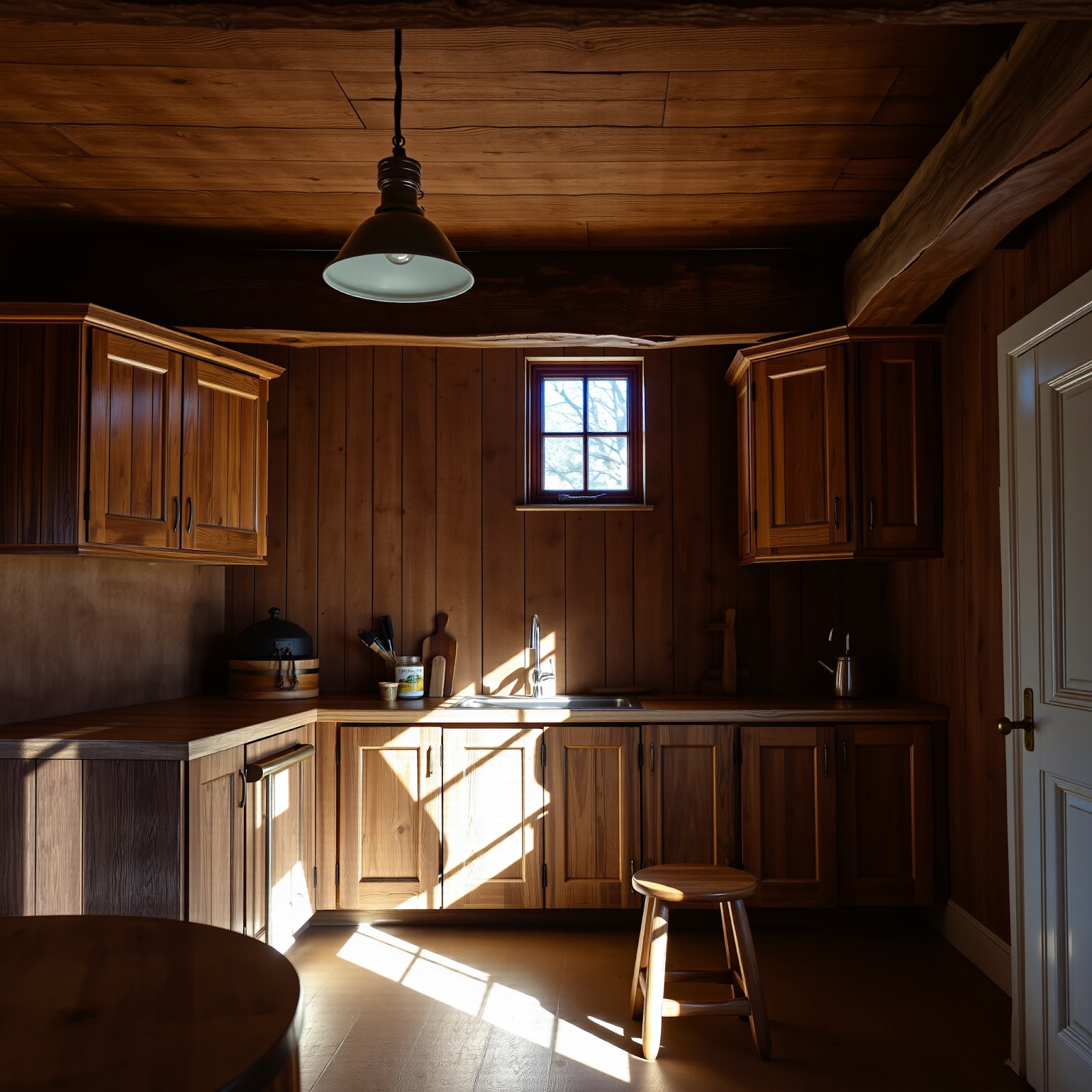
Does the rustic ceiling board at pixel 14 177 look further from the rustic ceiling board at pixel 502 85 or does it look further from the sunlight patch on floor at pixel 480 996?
the sunlight patch on floor at pixel 480 996

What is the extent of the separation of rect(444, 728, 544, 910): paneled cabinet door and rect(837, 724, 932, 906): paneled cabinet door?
3.75 ft

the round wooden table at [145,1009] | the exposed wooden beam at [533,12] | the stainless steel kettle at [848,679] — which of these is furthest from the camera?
the stainless steel kettle at [848,679]

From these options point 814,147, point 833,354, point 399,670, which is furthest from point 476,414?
point 814,147

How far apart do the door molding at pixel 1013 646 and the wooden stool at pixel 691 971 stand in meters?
0.67

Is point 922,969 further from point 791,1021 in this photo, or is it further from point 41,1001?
point 41,1001

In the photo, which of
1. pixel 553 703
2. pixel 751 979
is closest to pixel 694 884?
pixel 751 979

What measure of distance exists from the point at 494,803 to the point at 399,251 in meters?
2.26

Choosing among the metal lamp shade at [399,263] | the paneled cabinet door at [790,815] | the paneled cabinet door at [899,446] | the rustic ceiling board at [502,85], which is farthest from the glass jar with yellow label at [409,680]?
the rustic ceiling board at [502,85]

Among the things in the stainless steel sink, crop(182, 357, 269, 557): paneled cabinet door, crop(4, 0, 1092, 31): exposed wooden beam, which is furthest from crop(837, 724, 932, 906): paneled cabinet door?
crop(4, 0, 1092, 31): exposed wooden beam

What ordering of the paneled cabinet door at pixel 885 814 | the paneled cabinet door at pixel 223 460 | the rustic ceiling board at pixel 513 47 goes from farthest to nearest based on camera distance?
the paneled cabinet door at pixel 885 814 < the paneled cabinet door at pixel 223 460 < the rustic ceiling board at pixel 513 47

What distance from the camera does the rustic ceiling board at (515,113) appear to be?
254 cm

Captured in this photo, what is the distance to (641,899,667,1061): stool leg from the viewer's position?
2596mm

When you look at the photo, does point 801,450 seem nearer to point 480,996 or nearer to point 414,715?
point 414,715

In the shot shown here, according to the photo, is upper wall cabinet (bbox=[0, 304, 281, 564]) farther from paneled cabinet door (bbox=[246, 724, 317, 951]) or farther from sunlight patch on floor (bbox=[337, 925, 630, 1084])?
sunlight patch on floor (bbox=[337, 925, 630, 1084])
